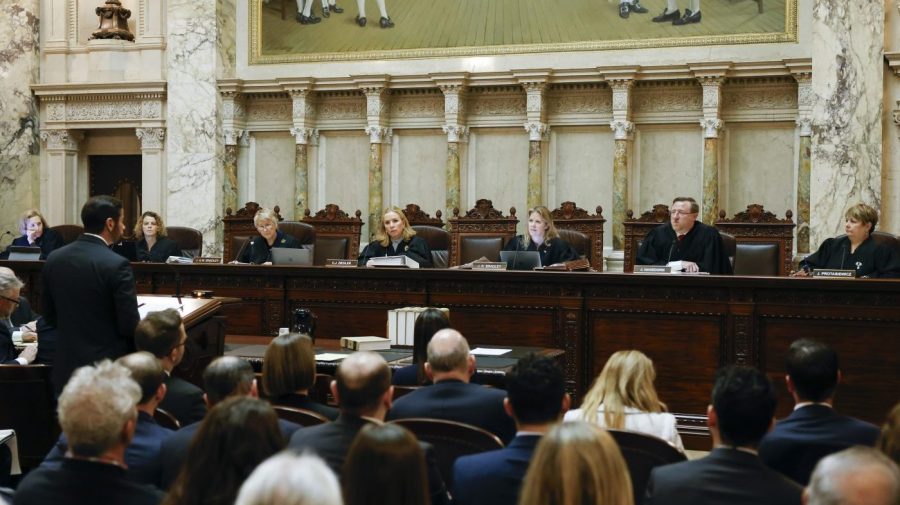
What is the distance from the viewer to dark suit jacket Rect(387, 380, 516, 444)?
4.14m

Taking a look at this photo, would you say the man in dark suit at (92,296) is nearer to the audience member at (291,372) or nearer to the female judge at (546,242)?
the audience member at (291,372)

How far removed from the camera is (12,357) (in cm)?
625

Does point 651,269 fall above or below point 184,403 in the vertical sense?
above

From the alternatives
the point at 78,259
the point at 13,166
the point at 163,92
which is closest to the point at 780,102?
the point at 163,92

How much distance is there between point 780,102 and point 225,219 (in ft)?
20.9

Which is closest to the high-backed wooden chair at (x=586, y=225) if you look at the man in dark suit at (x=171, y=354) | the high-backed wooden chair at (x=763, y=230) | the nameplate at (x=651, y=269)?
the high-backed wooden chair at (x=763, y=230)

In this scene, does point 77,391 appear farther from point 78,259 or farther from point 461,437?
point 78,259

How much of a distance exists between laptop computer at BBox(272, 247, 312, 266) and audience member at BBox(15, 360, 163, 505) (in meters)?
6.01

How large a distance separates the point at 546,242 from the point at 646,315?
6.13 feet

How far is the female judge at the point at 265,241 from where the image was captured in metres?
10.2

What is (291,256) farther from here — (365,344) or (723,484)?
(723,484)

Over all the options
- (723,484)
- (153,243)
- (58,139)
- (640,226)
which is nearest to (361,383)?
(723,484)

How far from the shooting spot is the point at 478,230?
10.9 m

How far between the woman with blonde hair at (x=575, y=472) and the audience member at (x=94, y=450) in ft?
3.64
